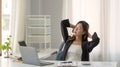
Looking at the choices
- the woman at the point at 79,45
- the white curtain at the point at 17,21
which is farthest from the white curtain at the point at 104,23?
the white curtain at the point at 17,21

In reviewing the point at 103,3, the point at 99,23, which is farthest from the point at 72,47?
the point at 103,3

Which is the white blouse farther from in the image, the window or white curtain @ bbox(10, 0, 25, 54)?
the window

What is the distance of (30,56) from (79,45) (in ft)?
3.50

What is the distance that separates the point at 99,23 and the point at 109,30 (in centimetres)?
18

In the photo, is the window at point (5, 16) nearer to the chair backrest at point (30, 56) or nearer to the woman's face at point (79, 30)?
the woman's face at point (79, 30)

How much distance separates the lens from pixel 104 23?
3572 mm

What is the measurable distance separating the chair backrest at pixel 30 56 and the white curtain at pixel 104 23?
139 cm

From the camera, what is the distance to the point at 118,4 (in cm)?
343

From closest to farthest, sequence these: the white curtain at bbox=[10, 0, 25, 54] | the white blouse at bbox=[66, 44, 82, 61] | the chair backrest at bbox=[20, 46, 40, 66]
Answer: the chair backrest at bbox=[20, 46, 40, 66] → the white blouse at bbox=[66, 44, 82, 61] → the white curtain at bbox=[10, 0, 25, 54]

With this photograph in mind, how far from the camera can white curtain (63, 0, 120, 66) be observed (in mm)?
3480

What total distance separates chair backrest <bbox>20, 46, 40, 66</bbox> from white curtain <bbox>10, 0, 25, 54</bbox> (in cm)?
182

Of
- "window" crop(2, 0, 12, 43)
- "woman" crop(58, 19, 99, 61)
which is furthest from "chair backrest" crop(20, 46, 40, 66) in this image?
"window" crop(2, 0, 12, 43)

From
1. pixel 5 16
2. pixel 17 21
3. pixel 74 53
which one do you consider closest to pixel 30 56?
pixel 74 53

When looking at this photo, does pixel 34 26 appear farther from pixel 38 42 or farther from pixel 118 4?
pixel 118 4
